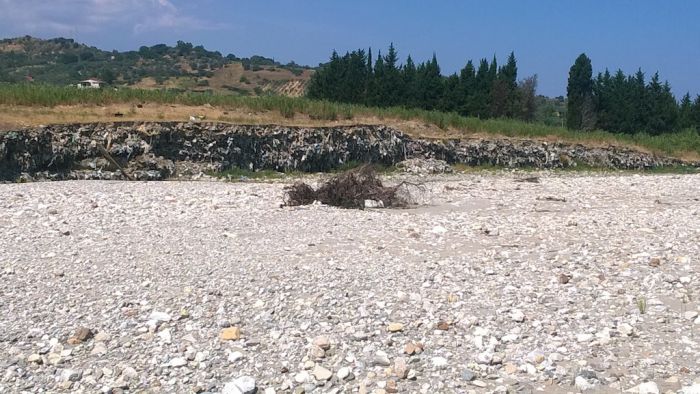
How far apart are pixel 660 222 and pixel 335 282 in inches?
264

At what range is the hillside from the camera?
73.1m

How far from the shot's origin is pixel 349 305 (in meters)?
6.88

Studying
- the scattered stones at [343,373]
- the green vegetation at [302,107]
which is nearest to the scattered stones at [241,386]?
the scattered stones at [343,373]

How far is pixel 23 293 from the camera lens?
732 cm

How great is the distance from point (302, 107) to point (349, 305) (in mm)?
22669

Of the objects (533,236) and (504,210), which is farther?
(504,210)

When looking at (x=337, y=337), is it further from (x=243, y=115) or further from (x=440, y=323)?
(x=243, y=115)

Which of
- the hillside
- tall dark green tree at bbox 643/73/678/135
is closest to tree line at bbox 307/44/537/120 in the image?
tall dark green tree at bbox 643/73/678/135

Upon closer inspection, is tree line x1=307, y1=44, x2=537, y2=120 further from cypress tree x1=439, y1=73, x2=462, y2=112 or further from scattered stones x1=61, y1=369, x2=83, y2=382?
scattered stones x1=61, y1=369, x2=83, y2=382

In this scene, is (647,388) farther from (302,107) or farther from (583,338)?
(302,107)

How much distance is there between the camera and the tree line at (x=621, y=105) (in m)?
49.6

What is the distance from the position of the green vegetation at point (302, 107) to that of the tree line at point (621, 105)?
1045cm

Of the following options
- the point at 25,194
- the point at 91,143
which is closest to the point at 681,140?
the point at 91,143

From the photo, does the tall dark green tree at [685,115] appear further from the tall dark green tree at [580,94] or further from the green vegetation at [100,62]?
the green vegetation at [100,62]
